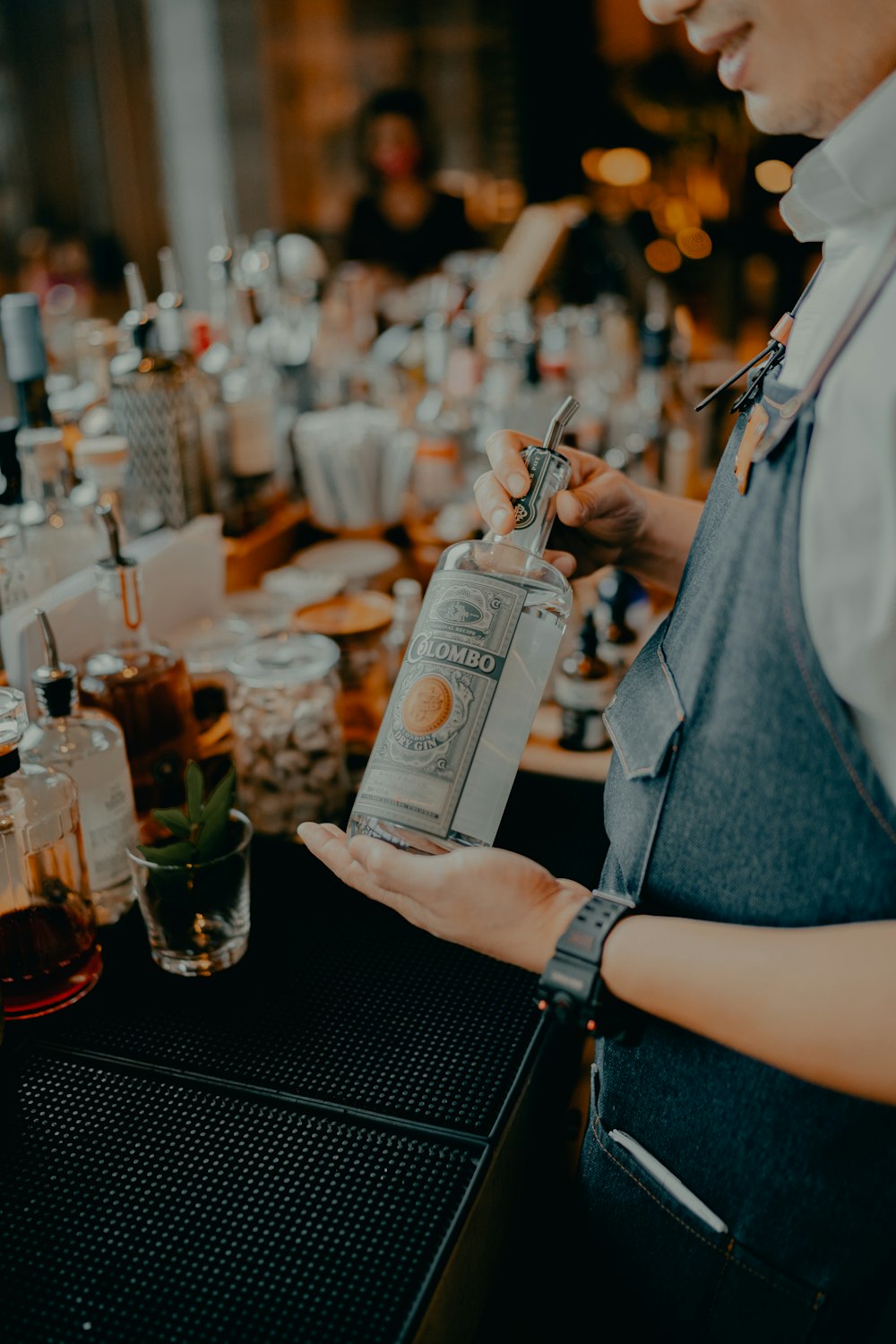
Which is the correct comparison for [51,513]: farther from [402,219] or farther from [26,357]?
[402,219]

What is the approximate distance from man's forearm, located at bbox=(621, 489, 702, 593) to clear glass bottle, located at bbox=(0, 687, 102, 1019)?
2.04 feet

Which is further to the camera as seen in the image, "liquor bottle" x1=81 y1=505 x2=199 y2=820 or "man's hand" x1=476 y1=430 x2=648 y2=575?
"liquor bottle" x1=81 y1=505 x2=199 y2=820

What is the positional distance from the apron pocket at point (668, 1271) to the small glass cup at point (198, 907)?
390 mm

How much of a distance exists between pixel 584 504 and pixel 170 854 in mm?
514

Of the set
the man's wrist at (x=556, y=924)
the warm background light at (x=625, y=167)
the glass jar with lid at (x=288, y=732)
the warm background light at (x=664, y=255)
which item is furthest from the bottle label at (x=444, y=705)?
the warm background light at (x=625, y=167)

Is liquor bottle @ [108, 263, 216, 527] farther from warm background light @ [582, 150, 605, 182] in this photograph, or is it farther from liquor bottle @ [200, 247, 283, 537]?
warm background light @ [582, 150, 605, 182]

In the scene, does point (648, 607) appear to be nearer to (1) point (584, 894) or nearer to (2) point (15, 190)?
(1) point (584, 894)

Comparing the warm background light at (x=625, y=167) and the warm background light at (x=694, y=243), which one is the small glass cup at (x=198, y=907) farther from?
the warm background light at (x=625, y=167)

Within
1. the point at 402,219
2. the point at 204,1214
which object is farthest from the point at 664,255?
the point at 204,1214

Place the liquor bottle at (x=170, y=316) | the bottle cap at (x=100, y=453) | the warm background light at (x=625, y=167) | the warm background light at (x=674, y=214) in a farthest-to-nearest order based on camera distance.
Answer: the warm background light at (x=625, y=167)
the warm background light at (x=674, y=214)
the liquor bottle at (x=170, y=316)
the bottle cap at (x=100, y=453)

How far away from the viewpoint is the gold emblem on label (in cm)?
83

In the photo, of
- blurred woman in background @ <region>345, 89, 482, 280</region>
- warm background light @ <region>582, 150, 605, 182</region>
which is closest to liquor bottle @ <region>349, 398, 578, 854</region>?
blurred woman in background @ <region>345, 89, 482, 280</region>

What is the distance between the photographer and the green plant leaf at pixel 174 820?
1.01 meters

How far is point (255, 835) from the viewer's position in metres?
1.33
